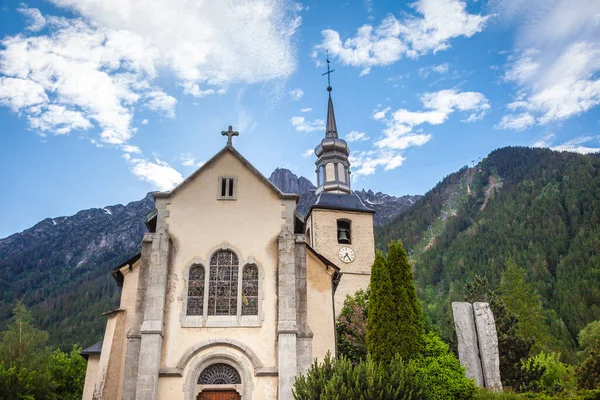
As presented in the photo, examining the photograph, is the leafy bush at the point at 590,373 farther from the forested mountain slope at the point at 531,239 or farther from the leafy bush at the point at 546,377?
the forested mountain slope at the point at 531,239

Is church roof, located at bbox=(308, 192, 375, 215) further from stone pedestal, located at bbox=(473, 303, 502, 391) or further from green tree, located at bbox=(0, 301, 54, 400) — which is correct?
green tree, located at bbox=(0, 301, 54, 400)

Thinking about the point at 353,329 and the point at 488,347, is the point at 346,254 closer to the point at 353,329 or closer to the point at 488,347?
the point at 353,329

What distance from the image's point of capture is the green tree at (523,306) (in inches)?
1921

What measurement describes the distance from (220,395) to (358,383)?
6.05 m

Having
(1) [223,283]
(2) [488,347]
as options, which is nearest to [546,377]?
(2) [488,347]

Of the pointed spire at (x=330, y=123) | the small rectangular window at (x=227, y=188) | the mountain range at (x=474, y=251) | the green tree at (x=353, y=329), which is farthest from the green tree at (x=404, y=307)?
the pointed spire at (x=330, y=123)

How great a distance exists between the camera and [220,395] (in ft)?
64.3

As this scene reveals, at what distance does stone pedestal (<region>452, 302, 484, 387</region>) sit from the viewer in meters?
20.9

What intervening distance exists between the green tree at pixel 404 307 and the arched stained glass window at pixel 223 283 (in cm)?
605

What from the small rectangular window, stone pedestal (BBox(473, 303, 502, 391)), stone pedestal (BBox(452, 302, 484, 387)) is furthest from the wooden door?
stone pedestal (BBox(473, 303, 502, 391))

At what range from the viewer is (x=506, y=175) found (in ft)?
595

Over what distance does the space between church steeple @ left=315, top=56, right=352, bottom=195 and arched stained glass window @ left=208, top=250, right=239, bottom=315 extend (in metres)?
24.0

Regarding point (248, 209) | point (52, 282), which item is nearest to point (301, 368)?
point (248, 209)

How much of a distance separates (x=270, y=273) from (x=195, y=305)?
10.1 feet
